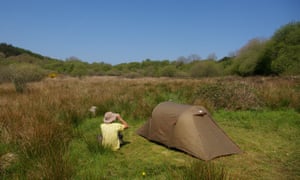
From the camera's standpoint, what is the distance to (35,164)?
3369mm

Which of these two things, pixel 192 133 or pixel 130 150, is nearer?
pixel 192 133

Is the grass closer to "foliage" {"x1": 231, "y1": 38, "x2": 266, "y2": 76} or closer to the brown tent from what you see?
the brown tent

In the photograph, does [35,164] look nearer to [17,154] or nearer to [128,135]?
[17,154]

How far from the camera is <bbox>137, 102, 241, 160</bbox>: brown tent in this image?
4328 millimetres

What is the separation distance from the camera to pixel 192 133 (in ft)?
14.6

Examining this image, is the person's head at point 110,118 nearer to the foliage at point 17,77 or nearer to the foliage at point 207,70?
the foliage at point 17,77

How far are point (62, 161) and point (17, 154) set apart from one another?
51.2 inches

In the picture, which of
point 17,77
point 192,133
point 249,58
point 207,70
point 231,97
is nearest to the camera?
point 192,133

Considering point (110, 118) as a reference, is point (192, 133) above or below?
below

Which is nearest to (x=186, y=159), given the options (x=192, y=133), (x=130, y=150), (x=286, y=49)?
(x=192, y=133)

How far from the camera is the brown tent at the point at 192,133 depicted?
4.33m

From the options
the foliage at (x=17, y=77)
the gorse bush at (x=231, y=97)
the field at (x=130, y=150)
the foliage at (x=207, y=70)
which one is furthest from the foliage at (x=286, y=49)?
the foliage at (x=17, y=77)

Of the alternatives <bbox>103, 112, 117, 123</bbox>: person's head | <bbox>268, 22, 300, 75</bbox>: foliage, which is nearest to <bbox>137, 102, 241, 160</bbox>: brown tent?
<bbox>103, 112, 117, 123</bbox>: person's head

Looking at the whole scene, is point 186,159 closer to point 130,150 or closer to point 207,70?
point 130,150
